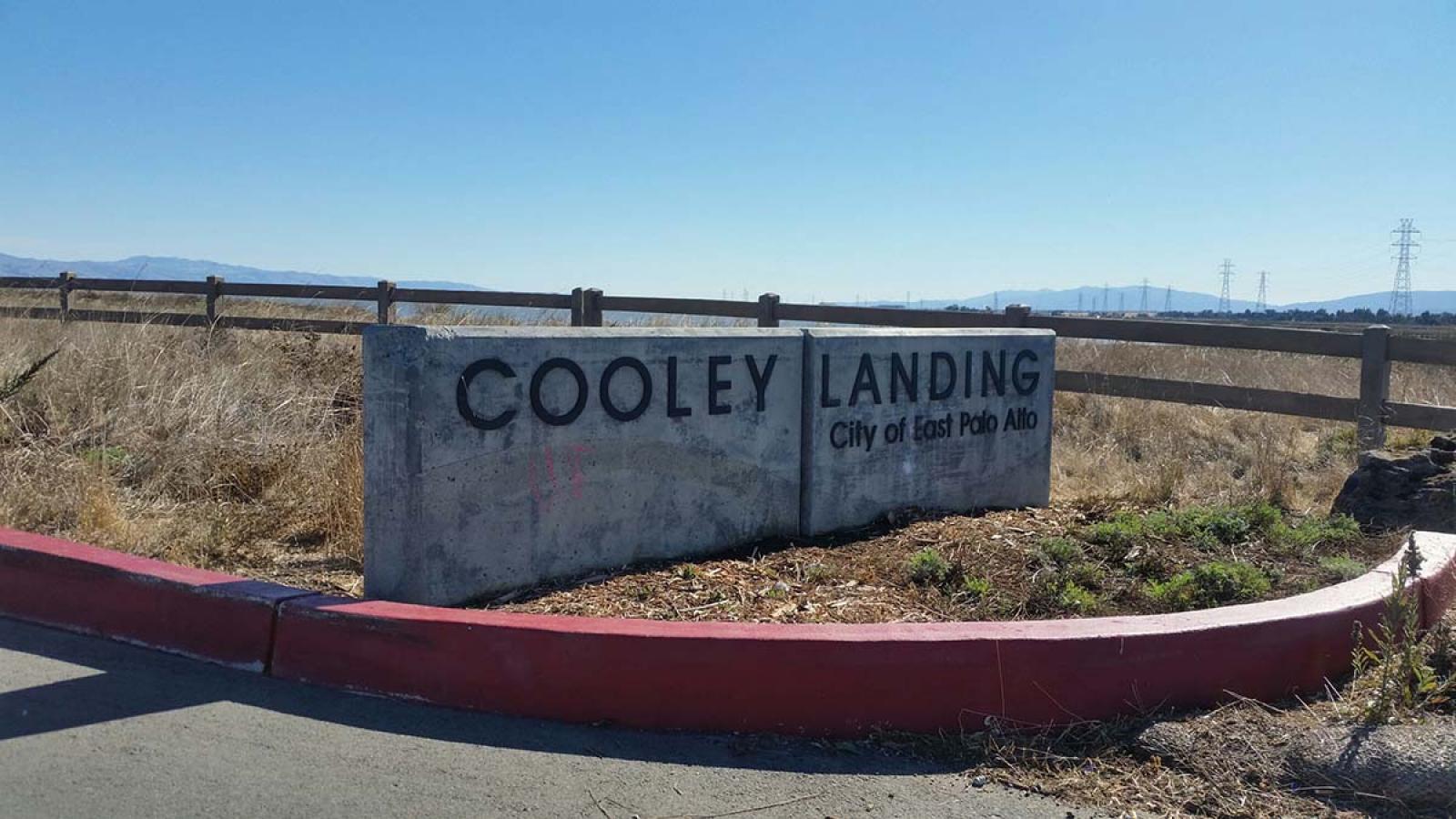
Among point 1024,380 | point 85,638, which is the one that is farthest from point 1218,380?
point 85,638

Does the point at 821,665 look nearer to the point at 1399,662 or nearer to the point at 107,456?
the point at 1399,662

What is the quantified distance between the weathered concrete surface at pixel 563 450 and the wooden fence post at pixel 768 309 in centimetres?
700

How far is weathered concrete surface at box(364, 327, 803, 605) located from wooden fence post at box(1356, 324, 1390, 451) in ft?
18.8

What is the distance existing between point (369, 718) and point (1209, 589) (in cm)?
352

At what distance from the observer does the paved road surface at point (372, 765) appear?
138 inches

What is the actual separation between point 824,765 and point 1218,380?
12909 mm

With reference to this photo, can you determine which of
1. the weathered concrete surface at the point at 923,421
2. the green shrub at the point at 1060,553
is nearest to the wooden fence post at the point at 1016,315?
the weathered concrete surface at the point at 923,421

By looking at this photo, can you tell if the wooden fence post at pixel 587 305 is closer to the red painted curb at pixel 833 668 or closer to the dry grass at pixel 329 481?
the dry grass at pixel 329 481

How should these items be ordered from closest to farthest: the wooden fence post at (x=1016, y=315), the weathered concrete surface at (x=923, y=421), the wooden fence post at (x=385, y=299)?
the weathered concrete surface at (x=923, y=421) → the wooden fence post at (x=1016, y=315) → the wooden fence post at (x=385, y=299)

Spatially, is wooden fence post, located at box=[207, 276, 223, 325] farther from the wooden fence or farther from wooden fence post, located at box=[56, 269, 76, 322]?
wooden fence post, located at box=[56, 269, 76, 322]

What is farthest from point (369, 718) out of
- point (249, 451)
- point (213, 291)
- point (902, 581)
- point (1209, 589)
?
point (213, 291)

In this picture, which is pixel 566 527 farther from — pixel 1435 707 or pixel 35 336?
pixel 35 336

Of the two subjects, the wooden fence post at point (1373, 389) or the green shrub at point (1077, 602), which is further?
the wooden fence post at point (1373, 389)

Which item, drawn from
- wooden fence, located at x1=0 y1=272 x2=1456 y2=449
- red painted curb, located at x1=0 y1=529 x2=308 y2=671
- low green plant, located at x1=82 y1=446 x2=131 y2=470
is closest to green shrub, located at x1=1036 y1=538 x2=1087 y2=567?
red painted curb, located at x1=0 y1=529 x2=308 y2=671
